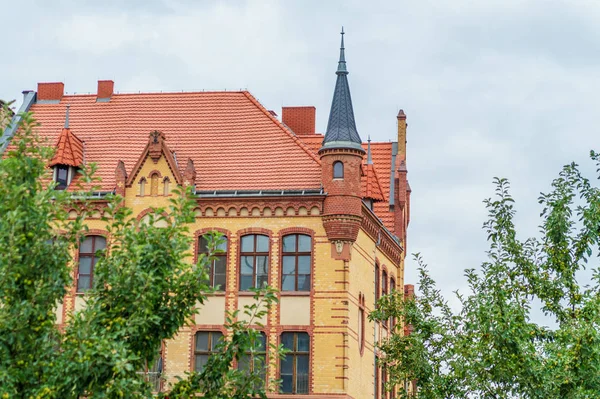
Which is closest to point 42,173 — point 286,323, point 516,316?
point 516,316

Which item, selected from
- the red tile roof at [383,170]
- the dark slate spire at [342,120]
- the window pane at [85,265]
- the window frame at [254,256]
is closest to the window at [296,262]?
the window frame at [254,256]

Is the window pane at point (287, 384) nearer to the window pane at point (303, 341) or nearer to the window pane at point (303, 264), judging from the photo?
the window pane at point (303, 341)

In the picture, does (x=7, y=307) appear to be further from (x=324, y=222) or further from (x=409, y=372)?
(x=324, y=222)

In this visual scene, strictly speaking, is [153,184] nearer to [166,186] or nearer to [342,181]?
[166,186]

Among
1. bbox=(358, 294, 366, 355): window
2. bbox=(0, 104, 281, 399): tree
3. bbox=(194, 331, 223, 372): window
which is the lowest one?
bbox=(0, 104, 281, 399): tree

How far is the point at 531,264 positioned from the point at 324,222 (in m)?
15.3

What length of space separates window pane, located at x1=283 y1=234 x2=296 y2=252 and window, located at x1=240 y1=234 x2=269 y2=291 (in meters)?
0.67

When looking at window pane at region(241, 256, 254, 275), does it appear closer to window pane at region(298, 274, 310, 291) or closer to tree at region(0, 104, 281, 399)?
window pane at region(298, 274, 310, 291)

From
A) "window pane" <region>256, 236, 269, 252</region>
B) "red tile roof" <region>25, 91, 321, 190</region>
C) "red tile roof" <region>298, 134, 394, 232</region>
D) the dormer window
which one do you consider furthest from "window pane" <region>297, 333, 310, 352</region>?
the dormer window

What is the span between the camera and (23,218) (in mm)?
20906

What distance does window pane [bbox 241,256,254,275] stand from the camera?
1742 inches

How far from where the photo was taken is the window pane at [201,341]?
43.9 meters

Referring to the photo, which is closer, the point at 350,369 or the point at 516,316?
the point at 516,316

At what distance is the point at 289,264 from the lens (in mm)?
44094
